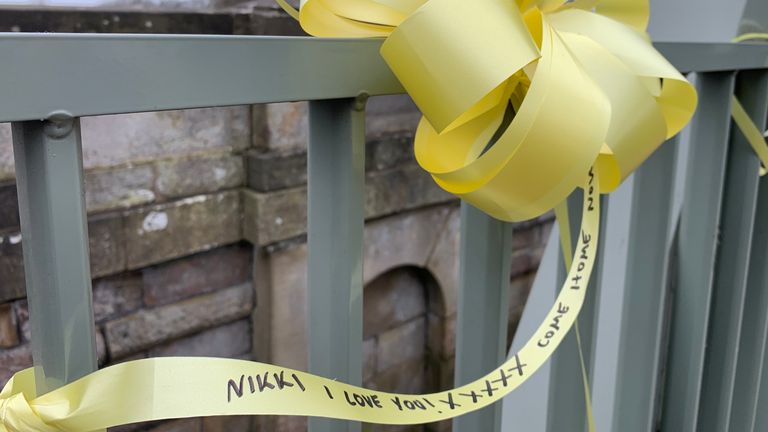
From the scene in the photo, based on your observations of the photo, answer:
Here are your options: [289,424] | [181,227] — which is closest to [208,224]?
[181,227]

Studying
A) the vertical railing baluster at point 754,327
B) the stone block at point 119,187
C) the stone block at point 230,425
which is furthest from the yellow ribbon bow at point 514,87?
the stone block at point 230,425

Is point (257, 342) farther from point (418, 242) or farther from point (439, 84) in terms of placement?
point (439, 84)

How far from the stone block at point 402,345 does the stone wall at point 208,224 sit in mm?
345

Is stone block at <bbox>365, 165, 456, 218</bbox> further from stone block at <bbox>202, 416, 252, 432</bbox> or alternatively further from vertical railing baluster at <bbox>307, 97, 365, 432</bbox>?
vertical railing baluster at <bbox>307, 97, 365, 432</bbox>

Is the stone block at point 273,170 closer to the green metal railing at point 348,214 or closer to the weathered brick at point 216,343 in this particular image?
the weathered brick at point 216,343

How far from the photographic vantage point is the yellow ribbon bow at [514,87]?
0.30m

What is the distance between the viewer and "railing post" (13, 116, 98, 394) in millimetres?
241

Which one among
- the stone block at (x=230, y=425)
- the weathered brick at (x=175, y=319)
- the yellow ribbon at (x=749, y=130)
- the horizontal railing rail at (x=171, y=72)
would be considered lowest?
the stone block at (x=230, y=425)

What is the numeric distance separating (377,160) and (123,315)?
0.99 meters

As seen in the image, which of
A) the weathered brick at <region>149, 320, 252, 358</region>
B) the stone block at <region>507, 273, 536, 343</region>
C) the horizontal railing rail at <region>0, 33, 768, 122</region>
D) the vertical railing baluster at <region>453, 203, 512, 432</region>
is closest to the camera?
the horizontal railing rail at <region>0, 33, 768, 122</region>

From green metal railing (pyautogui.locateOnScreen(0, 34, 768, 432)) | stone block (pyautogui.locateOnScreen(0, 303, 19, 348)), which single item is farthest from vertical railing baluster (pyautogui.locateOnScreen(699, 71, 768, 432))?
stone block (pyautogui.locateOnScreen(0, 303, 19, 348))

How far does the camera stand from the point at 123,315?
2.07 m

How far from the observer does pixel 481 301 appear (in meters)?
0.44

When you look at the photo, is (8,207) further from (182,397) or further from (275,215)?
(182,397)
